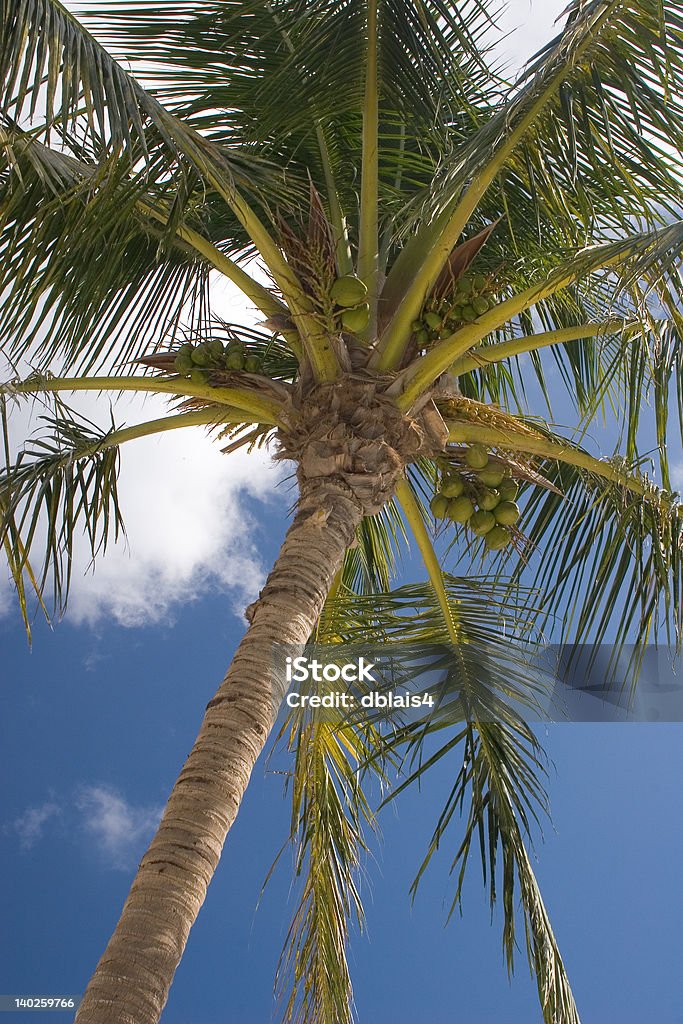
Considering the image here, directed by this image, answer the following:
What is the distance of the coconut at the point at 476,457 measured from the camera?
3.39 metres

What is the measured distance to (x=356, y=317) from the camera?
3133 mm

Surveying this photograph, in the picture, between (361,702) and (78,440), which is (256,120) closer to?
(78,440)

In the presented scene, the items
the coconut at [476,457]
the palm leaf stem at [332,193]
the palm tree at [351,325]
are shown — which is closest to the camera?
the palm tree at [351,325]

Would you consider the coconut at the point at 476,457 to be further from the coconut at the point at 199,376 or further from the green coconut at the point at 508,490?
the coconut at the point at 199,376

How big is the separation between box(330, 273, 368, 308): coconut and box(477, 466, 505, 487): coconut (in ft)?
2.39

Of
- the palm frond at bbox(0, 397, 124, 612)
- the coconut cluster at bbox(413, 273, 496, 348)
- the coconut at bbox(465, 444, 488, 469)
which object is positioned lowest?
the palm frond at bbox(0, 397, 124, 612)

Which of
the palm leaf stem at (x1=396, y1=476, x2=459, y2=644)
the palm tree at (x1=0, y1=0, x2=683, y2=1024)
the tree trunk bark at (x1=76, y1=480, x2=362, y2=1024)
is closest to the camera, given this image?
the tree trunk bark at (x1=76, y1=480, x2=362, y2=1024)

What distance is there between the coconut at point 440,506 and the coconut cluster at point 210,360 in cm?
77

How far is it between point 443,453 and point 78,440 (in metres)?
1.27

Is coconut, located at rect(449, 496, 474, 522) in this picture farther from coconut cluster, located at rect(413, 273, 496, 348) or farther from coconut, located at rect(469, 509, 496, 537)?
coconut cluster, located at rect(413, 273, 496, 348)

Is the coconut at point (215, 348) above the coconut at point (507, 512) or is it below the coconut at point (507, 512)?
above

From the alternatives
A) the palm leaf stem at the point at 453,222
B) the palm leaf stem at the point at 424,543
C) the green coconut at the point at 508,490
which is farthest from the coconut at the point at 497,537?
the palm leaf stem at the point at 453,222

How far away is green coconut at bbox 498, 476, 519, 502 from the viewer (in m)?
3.41

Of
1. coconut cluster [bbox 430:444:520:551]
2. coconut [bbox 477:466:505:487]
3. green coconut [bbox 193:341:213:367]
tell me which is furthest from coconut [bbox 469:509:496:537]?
green coconut [bbox 193:341:213:367]
